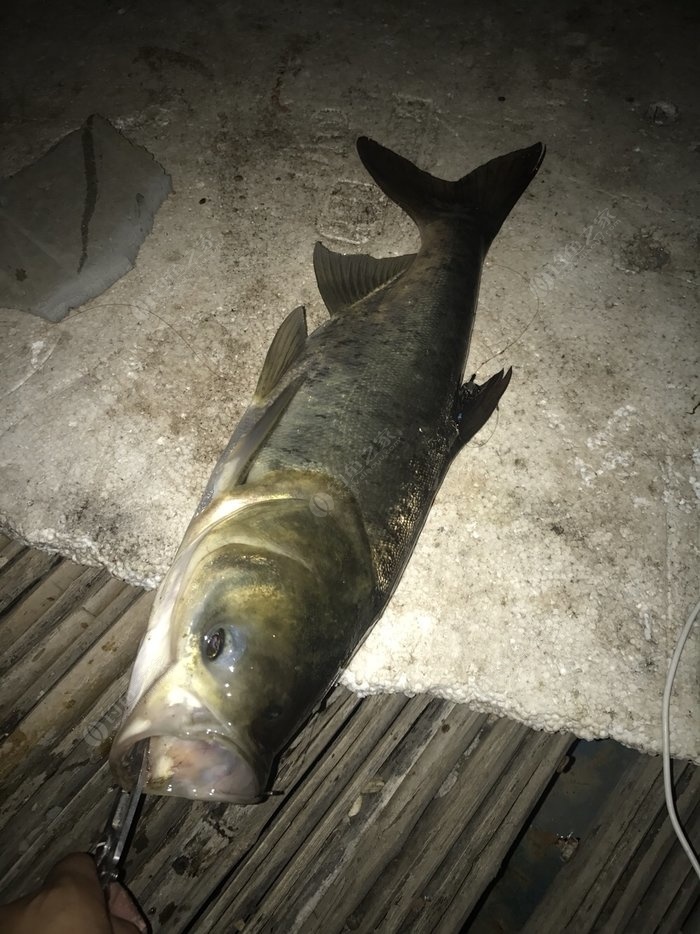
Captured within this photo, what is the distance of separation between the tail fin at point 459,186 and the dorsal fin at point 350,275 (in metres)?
0.41

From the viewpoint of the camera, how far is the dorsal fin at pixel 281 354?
94.7 inches

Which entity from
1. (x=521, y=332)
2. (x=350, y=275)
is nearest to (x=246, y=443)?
(x=350, y=275)

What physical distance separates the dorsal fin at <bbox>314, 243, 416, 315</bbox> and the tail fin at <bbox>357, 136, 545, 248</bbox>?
413 millimetres

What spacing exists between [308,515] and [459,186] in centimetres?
220

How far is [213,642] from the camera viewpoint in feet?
5.53

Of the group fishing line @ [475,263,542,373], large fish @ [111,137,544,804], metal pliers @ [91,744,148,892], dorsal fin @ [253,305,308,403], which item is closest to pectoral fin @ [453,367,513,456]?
large fish @ [111,137,544,804]

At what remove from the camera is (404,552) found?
2.15 m

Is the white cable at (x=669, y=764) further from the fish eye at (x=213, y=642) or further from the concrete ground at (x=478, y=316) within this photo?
the fish eye at (x=213, y=642)

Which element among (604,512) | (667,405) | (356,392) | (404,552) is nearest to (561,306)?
(667,405)

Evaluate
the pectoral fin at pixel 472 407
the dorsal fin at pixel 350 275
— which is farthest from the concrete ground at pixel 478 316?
the pectoral fin at pixel 472 407

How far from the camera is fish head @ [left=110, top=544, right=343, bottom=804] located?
1.59 meters

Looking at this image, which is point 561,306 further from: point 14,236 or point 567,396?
point 14,236

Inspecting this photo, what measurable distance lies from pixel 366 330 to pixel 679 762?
2.44 meters

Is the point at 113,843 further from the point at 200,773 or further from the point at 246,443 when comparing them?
the point at 246,443
